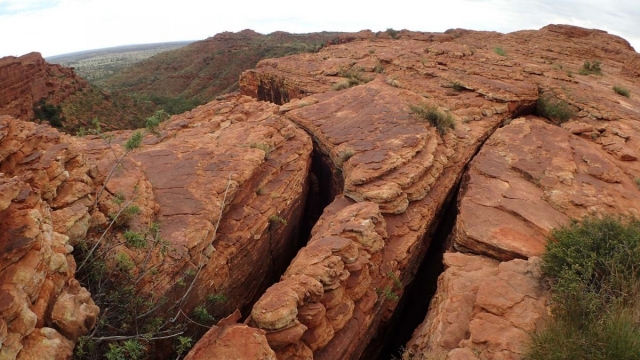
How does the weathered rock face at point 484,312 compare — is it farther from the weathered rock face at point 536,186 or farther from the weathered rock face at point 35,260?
the weathered rock face at point 35,260

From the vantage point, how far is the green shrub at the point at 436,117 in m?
9.73

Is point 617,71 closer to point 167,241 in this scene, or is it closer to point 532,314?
point 532,314

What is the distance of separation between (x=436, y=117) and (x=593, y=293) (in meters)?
6.07

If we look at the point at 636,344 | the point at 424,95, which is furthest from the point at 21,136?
the point at 424,95

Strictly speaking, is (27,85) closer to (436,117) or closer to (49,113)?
(49,113)

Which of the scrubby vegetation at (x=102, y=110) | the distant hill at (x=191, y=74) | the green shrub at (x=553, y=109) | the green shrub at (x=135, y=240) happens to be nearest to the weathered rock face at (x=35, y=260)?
the green shrub at (x=135, y=240)

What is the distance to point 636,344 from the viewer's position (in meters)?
3.68

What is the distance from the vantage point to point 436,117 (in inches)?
384

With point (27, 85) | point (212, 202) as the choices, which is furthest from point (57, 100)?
point (212, 202)

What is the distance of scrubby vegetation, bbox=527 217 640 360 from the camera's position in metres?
3.86

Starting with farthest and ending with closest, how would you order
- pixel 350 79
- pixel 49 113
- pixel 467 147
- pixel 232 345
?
1. pixel 49 113
2. pixel 350 79
3. pixel 467 147
4. pixel 232 345

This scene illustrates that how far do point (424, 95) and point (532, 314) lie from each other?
851 cm

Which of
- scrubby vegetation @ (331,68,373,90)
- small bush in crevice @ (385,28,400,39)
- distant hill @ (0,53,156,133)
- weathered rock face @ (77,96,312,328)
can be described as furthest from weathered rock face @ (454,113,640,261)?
distant hill @ (0,53,156,133)

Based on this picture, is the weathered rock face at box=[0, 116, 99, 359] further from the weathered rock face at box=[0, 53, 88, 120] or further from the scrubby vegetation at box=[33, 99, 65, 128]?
the weathered rock face at box=[0, 53, 88, 120]
